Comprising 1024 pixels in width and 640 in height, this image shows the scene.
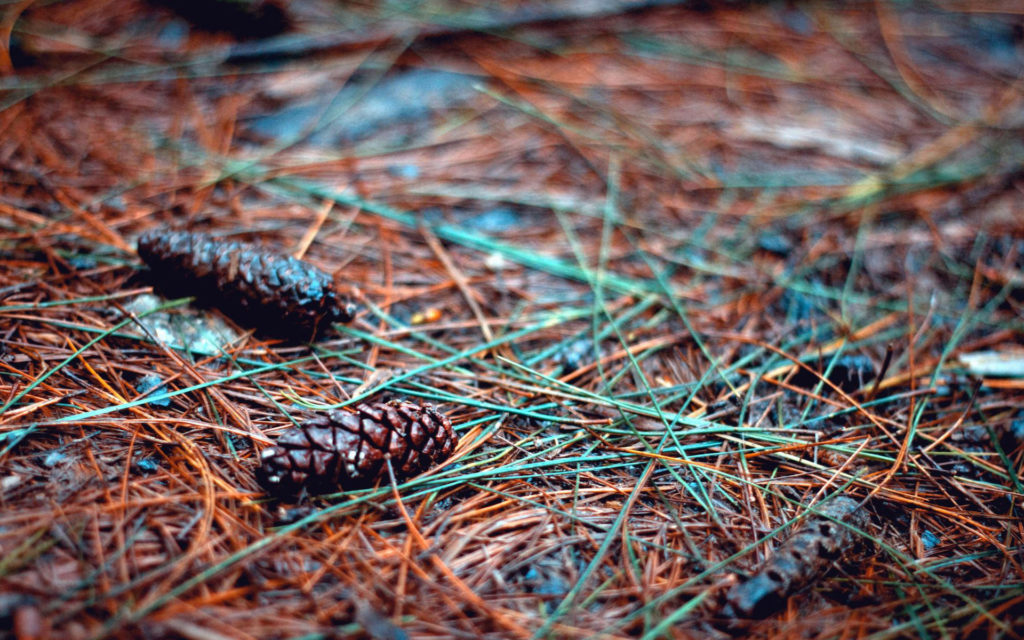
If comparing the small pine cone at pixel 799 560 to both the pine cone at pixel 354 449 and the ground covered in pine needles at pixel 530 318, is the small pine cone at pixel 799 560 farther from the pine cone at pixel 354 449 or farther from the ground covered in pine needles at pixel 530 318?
the pine cone at pixel 354 449

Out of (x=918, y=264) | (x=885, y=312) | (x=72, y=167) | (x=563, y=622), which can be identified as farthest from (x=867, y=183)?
(x=72, y=167)

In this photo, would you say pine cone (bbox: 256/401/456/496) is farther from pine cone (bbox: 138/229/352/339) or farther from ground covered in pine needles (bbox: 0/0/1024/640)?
pine cone (bbox: 138/229/352/339)

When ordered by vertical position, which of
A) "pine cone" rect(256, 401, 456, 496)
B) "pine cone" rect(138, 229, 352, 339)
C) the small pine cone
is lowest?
the small pine cone

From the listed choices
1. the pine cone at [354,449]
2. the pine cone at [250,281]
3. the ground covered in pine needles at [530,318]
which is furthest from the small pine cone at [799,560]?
the pine cone at [250,281]

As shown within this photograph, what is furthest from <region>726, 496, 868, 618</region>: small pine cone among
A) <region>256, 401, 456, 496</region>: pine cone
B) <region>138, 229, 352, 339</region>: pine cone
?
<region>138, 229, 352, 339</region>: pine cone

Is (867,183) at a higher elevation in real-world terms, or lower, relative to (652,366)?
higher

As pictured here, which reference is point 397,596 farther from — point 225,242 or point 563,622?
point 225,242
